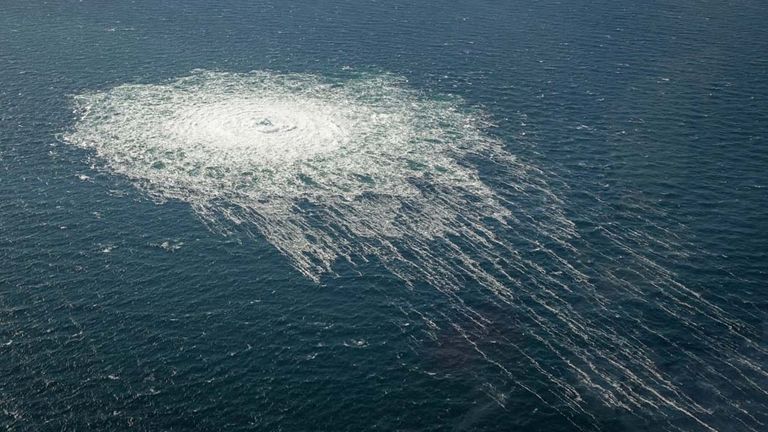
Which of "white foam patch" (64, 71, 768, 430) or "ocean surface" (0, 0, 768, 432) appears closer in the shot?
"ocean surface" (0, 0, 768, 432)

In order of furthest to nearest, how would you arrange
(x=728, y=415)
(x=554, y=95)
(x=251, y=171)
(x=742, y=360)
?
(x=554, y=95)
(x=251, y=171)
(x=742, y=360)
(x=728, y=415)

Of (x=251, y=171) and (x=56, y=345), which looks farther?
(x=251, y=171)

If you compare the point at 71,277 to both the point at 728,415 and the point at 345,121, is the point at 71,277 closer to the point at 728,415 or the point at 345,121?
the point at 345,121

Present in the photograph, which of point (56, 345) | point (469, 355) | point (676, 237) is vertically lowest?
point (56, 345)

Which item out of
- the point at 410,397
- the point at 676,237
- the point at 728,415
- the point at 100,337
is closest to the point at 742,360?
the point at 728,415

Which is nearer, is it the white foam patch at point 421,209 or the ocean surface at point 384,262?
the ocean surface at point 384,262

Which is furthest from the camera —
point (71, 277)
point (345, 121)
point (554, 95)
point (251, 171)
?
point (554, 95)

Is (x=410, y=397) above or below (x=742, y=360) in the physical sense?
below
